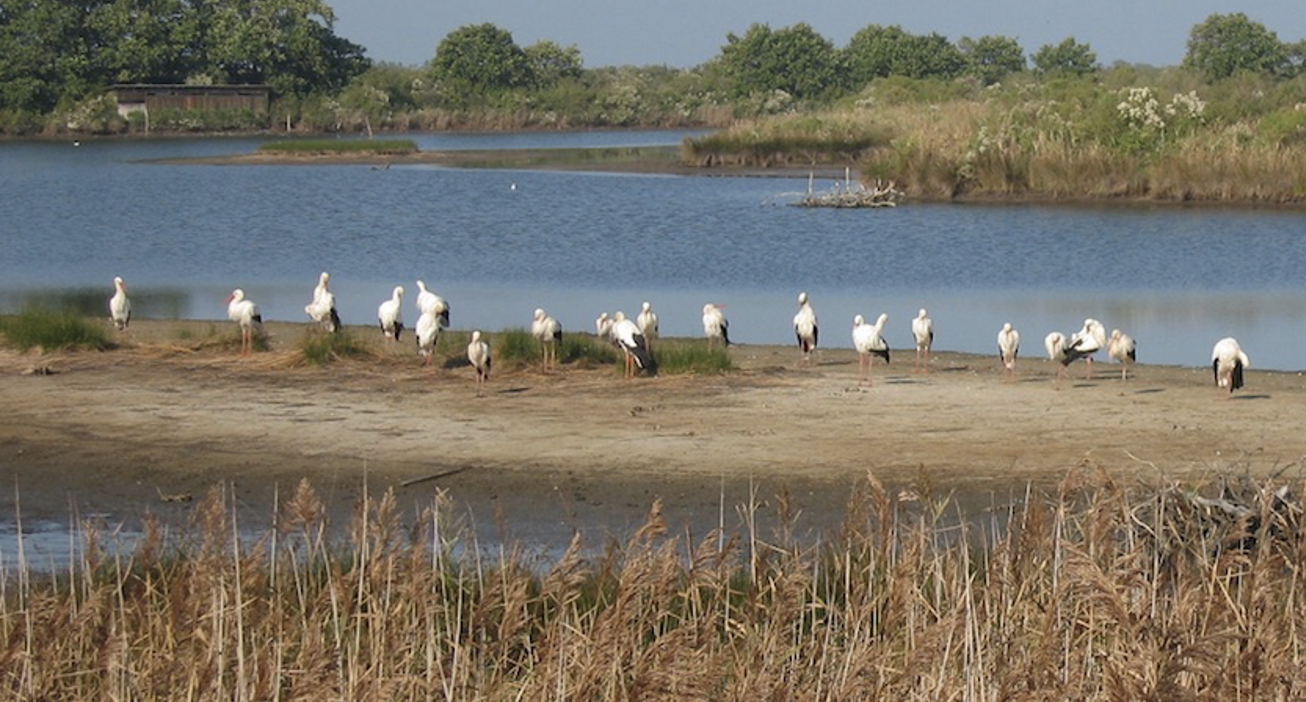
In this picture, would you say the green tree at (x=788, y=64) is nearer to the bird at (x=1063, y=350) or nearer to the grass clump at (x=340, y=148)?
the grass clump at (x=340, y=148)

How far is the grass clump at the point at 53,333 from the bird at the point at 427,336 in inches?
121

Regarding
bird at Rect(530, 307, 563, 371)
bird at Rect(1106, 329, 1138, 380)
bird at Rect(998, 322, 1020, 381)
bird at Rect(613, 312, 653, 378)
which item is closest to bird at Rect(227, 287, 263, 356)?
bird at Rect(530, 307, 563, 371)

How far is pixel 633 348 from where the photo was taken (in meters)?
17.1

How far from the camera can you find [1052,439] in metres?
14.5

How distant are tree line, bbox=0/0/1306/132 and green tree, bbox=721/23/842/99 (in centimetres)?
8

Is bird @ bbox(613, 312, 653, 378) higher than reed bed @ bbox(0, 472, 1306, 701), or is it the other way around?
reed bed @ bbox(0, 472, 1306, 701)

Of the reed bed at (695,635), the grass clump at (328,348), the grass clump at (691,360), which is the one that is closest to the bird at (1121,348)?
the grass clump at (691,360)

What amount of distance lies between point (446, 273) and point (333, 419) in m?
17.3

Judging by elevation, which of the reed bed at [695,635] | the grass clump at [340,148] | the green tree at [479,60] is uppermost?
the green tree at [479,60]

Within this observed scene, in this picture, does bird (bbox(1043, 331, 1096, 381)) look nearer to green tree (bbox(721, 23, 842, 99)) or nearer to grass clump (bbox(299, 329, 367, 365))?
grass clump (bbox(299, 329, 367, 365))

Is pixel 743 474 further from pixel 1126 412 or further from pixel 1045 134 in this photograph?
pixel 1045 134

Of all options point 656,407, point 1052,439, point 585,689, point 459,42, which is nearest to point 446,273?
point 656,407

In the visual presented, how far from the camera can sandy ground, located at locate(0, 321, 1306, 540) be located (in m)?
13.0

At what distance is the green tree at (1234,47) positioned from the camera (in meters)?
91.7
